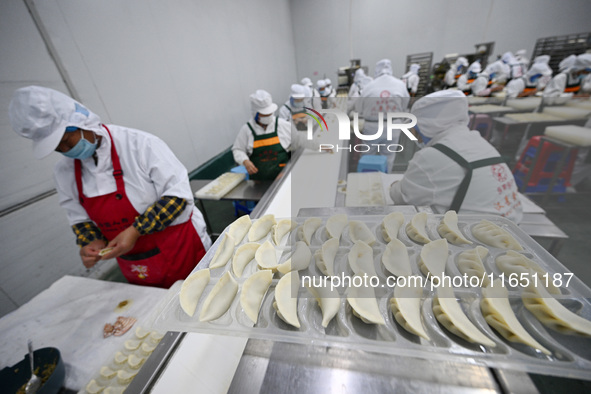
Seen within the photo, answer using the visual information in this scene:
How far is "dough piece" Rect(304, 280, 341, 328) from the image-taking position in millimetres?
550

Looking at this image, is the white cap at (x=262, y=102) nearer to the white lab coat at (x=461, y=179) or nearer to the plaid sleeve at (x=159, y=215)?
the plaid sleeve at (x=159, y=215)

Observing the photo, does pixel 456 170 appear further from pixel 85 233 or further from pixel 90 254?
pixel 85 233

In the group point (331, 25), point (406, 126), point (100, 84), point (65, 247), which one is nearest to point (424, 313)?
point (406, 126)

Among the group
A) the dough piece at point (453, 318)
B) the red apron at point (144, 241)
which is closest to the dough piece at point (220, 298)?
the dough piece at point (453, 318)

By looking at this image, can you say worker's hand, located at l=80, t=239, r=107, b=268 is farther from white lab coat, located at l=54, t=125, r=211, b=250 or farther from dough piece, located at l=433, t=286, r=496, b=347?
dough piece, located at l=433, t=286, r=496, b=347

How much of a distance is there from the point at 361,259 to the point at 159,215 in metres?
1.10

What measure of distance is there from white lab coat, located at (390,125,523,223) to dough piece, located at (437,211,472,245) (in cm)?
52

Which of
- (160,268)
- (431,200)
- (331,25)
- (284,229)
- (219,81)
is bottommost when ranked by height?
(160,268)

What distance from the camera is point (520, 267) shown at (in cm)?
61

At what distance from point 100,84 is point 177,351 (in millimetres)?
2603

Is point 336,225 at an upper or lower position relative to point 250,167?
upper

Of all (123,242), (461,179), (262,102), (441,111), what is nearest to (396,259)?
(461,179)

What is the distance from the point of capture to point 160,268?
4.69 feet

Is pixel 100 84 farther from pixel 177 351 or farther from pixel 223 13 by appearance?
pixel 223 13
